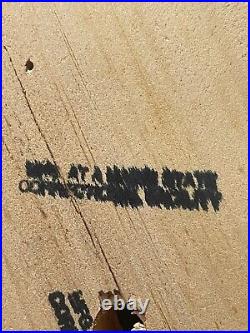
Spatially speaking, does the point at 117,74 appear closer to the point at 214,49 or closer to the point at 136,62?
the point at 136,62

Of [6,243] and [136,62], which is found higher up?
[136,62]

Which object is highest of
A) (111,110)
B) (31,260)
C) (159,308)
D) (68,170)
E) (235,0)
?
(235,0)

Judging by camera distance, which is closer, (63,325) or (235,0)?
(235,0)

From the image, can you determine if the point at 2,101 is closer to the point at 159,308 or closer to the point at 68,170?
the point at 68,170

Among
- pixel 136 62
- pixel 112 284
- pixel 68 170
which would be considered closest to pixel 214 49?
pixel 136 62

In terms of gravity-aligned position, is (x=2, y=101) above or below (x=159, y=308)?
above

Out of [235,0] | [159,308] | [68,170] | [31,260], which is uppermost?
[235,0]
